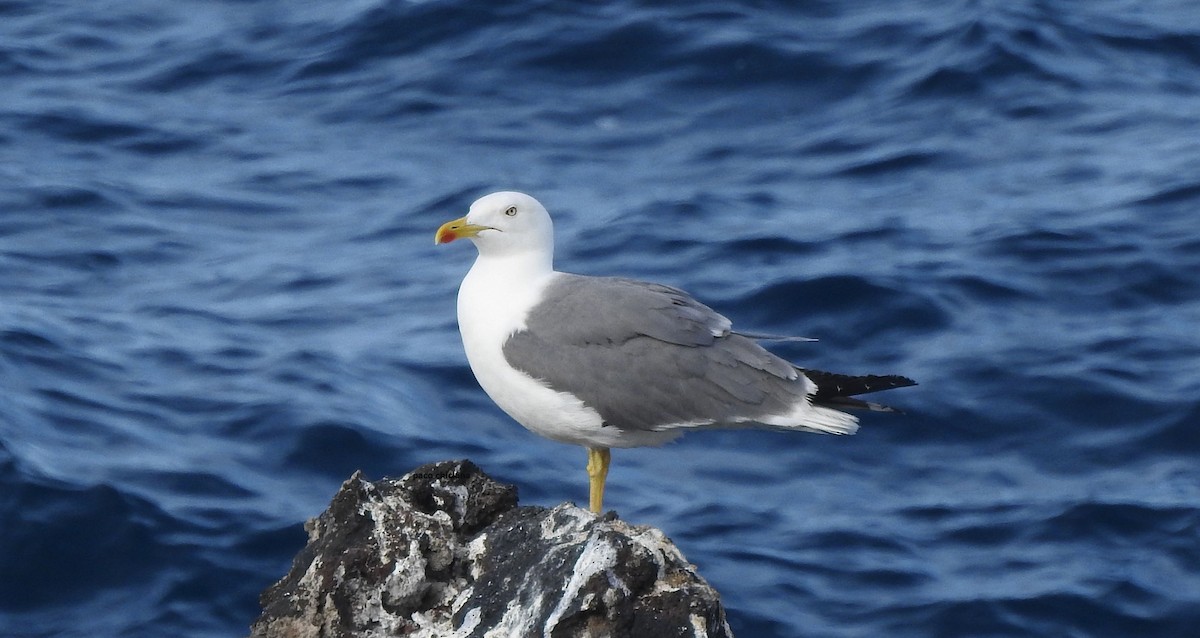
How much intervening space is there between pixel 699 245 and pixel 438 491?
26.7 ft

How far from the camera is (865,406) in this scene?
6.77 meters

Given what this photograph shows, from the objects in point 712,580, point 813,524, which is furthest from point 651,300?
point 813,524

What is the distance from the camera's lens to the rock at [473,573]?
496 centimetres

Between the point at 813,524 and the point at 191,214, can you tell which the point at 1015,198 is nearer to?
the point at 813,524

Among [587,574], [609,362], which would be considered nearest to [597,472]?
[609,362]

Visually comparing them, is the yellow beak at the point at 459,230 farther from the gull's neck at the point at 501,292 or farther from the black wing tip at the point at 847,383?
the black wing tip at the point at 847,383

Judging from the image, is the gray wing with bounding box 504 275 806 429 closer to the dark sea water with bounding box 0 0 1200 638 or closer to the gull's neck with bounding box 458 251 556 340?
the gull's neck with bounding box 458 251 556 340

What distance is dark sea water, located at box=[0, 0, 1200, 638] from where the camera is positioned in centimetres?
981

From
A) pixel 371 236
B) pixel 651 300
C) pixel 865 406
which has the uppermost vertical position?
pixel 651 300

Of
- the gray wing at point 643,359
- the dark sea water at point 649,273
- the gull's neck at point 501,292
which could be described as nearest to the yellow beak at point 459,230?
the gull's neck at point 501,292

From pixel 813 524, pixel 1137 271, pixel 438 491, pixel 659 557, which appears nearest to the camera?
pixel 659 557

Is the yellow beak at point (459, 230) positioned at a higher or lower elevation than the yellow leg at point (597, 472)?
higher

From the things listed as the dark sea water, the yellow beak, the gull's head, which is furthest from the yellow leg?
the dark sea water

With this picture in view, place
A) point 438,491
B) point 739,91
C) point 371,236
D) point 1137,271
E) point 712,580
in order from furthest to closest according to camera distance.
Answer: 1. point 739,91
2. point 371,236
3. point 1137,271
4. point 712,580
5. point 438,491
